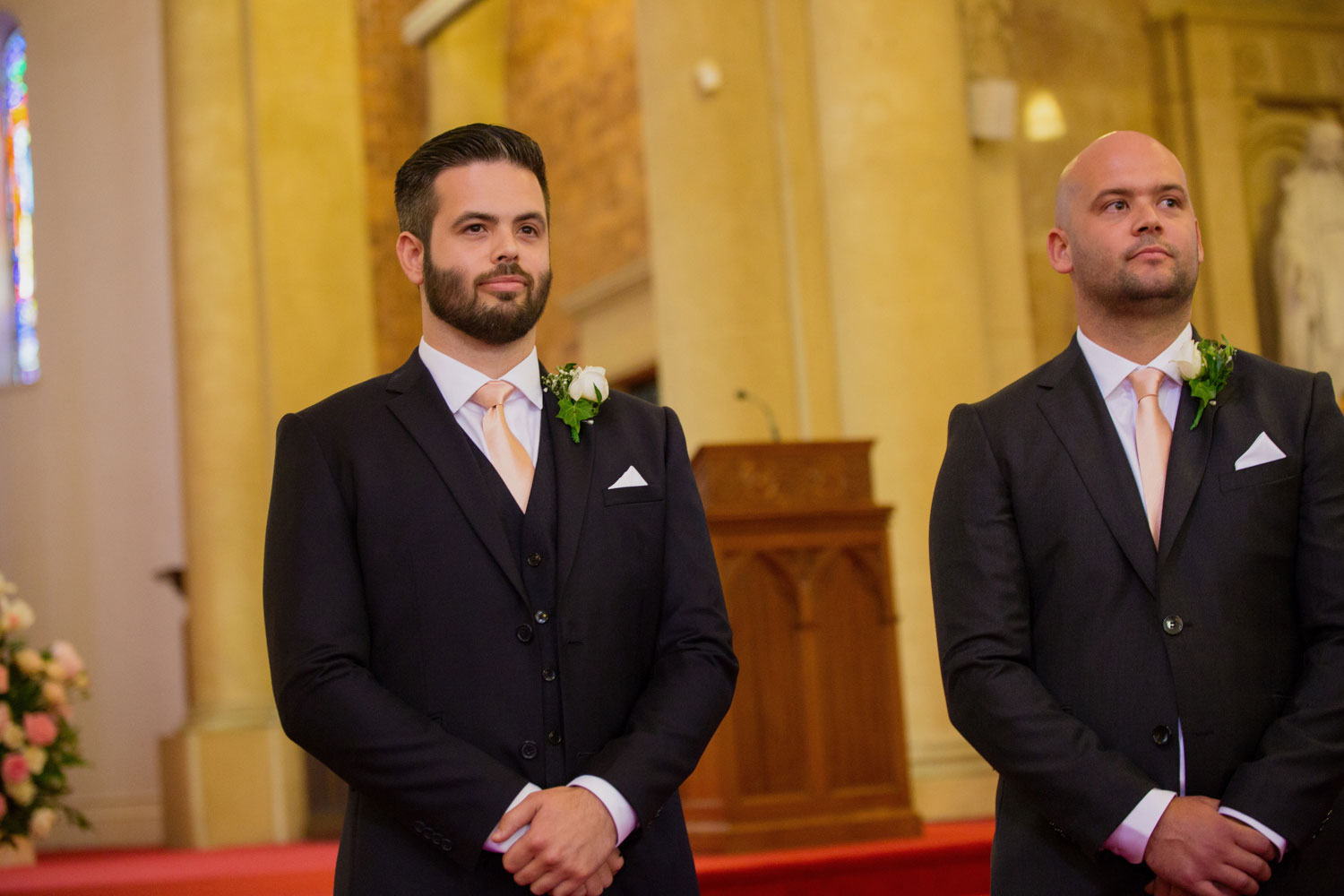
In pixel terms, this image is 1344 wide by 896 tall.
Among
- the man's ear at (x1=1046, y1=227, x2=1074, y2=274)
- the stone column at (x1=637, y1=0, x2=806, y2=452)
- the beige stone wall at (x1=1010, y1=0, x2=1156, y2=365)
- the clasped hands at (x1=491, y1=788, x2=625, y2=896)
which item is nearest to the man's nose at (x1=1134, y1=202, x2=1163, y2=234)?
the man's ear at (x1=1046, y1=227, x2=1074, y2=274)

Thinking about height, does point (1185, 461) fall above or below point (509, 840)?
above

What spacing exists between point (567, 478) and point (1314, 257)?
733 centimetres

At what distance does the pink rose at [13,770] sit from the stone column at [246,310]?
10.4 feet

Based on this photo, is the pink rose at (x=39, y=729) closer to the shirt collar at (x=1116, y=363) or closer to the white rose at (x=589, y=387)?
the white rose at (x=589, y=387)

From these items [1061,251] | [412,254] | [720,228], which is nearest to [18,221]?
[720,228]

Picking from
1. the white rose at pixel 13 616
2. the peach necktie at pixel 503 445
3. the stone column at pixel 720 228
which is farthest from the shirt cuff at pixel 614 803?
the stone column at pixel 720 228

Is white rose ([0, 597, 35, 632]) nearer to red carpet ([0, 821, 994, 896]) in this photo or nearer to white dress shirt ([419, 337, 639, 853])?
red carpet ([0, 821, 994, 896])

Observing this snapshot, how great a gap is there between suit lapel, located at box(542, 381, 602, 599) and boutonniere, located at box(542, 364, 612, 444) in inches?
0.6

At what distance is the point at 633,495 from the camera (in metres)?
2.49

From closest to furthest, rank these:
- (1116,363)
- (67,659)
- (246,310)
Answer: (1116,363) → (67,659) → (246,310)

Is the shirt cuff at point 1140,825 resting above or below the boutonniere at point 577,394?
below

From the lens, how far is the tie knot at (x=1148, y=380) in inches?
101

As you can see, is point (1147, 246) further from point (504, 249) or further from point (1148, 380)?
point (504, 249)

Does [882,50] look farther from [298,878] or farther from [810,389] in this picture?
[298,878]
